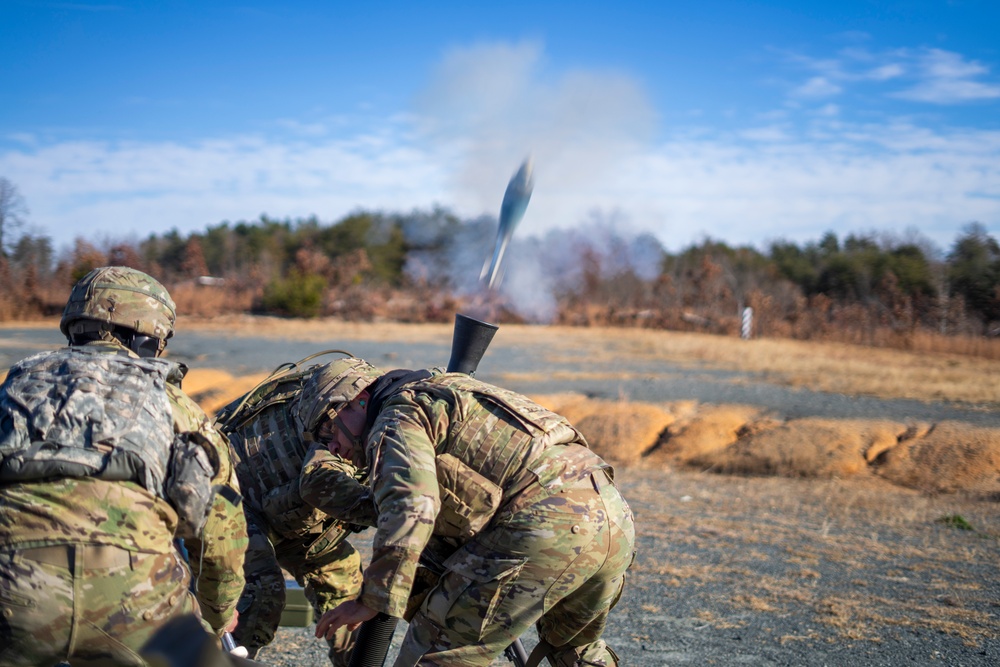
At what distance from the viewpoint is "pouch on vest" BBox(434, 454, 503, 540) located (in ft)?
9.21

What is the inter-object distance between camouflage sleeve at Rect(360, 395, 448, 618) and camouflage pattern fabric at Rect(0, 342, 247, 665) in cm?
61

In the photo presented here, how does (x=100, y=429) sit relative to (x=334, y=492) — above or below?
above

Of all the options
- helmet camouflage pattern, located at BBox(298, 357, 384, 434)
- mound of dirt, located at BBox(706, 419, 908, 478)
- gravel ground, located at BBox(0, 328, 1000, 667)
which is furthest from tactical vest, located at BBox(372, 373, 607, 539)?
mound of dirt, located at BBox(706, 419, 908, 478)

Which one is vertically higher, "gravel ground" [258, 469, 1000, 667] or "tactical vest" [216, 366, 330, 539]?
"tactical vest" [216, 366, 330, 539]

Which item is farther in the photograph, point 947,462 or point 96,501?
point 947,462

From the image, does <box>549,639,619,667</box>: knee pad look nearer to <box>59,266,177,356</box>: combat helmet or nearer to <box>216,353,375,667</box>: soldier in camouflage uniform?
<box>216,353,375,667</box>: soldier in camouflage uniform

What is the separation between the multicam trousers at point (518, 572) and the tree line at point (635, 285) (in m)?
14.3

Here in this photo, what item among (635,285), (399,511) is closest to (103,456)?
(399,511)

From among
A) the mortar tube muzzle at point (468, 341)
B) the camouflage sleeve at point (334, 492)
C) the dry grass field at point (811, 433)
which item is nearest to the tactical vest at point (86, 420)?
the camouflage sleeve at point (334, 492)

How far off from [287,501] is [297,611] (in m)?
1.40

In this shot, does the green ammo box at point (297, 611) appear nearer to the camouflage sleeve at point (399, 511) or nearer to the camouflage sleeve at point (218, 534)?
the camouflage sleeve at point (218, 534)

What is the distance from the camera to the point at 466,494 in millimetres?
2809

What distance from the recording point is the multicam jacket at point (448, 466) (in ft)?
8.66

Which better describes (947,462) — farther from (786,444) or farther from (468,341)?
(468,341)
